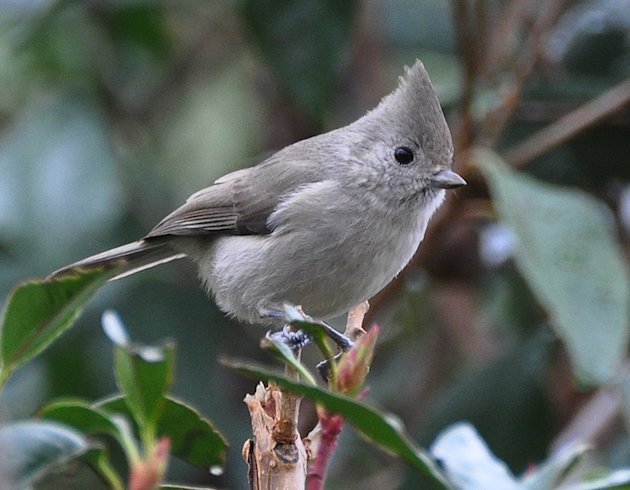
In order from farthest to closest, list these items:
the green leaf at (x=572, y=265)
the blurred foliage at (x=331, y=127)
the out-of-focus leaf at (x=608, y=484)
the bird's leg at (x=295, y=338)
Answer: the blurred foliage at (x=331, y=127), the green leaf at (x=572, y=265), the bird's leg at (x=295, y=338), the out-of-focus leaf at (x=608, y=484)

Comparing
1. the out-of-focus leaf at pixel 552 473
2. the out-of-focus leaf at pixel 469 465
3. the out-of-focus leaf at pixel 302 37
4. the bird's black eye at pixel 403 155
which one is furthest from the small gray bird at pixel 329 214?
the out-of-focus leaf at pixel 552 473

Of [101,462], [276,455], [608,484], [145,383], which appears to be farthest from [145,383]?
[608,484]

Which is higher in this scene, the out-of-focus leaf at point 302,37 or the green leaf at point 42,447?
the out-of-focus leaf at point 302,37

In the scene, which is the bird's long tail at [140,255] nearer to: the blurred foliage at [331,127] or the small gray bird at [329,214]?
the small gray bird at [329,214]

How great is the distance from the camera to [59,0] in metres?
3.95

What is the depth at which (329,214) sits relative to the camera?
10.5 ft

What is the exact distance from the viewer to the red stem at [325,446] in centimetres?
154

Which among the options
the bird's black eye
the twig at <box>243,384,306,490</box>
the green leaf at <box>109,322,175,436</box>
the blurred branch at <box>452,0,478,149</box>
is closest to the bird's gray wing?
the bird's black eye

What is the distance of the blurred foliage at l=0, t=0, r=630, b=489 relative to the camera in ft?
12.6

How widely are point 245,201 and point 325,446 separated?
1954mm

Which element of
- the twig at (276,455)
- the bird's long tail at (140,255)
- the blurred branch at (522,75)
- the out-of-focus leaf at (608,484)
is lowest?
the out-of-focus leaf at (608,484)

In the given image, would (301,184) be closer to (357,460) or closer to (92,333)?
(92,333)

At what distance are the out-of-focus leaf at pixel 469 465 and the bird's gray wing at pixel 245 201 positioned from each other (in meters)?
1.41

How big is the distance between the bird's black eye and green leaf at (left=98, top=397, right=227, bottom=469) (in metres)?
1.56
